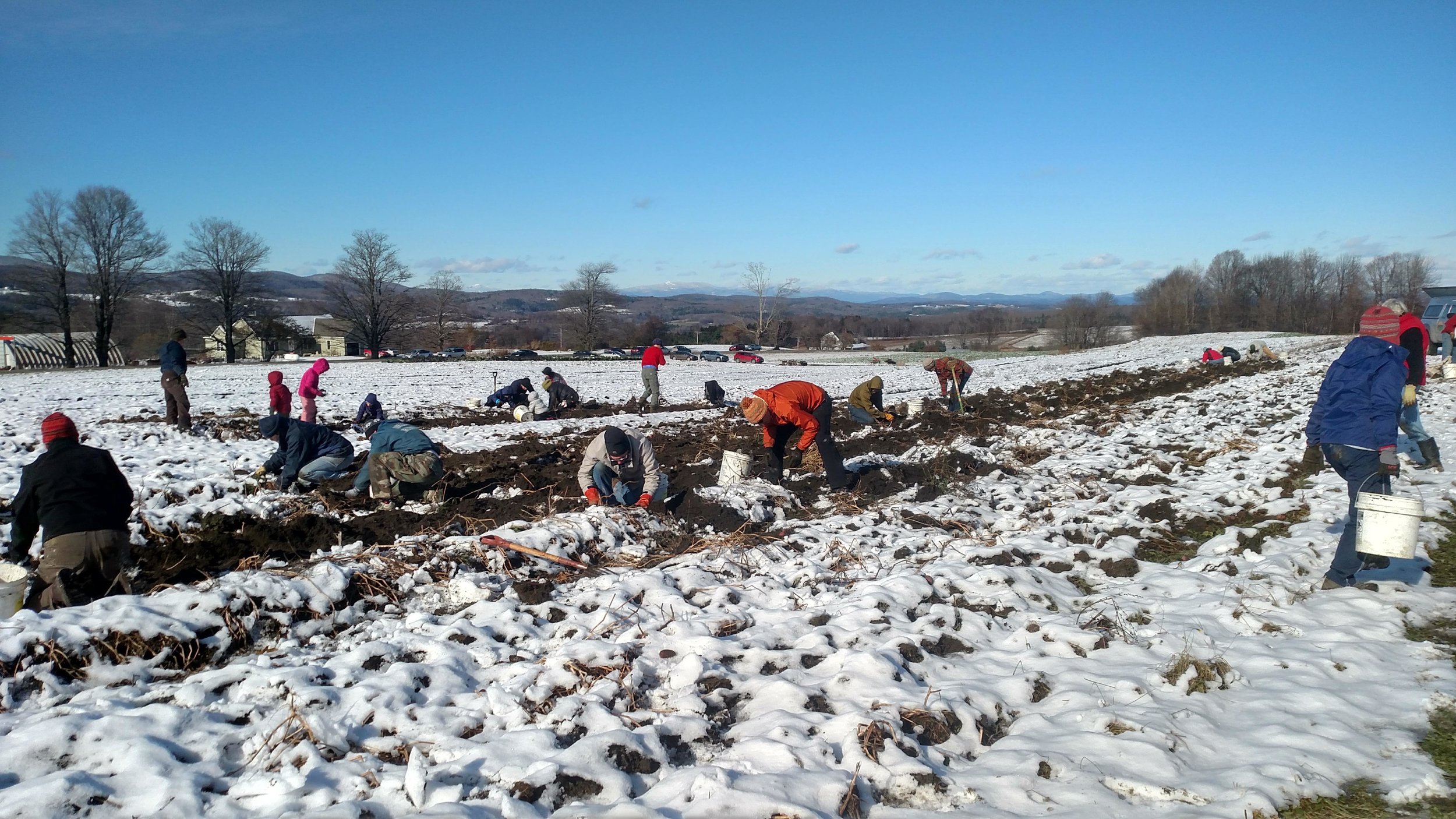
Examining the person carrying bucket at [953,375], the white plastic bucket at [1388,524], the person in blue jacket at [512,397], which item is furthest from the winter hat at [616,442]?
the person in blue jacket at [512,397]

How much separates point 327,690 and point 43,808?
4.03 ft

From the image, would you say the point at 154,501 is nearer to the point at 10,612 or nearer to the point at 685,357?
the point at 10,612

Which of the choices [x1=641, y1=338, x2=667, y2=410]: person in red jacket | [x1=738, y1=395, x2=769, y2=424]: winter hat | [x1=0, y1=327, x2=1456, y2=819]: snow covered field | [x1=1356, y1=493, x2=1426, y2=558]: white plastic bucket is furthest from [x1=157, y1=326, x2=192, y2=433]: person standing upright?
[x1=1356, y1=493, x2=1426, y2=558]: white plastic bucket

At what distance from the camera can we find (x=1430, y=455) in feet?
27.8

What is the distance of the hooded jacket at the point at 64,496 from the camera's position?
5316 millimetres

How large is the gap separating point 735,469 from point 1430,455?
24.5ft

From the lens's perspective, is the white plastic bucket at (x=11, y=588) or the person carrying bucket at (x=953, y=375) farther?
the person carrying bucket at (x=953, y=375)

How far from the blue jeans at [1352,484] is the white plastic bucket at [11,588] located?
865 centimetres

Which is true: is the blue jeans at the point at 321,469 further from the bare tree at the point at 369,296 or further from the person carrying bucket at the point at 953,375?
the bare tree at the point at 369,296

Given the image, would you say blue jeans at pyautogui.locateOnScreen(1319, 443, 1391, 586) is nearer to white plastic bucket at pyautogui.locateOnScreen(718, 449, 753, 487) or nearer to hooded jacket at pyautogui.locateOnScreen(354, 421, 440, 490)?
white plastic bucket at pyautogui.locateOnScreen(718, 449, 753, 487)

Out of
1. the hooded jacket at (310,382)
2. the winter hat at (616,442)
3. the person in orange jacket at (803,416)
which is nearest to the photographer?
the winter hat at (616,442)

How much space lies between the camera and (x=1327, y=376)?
221 inches

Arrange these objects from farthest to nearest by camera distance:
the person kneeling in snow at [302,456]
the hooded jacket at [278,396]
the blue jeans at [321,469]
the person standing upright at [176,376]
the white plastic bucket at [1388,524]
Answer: the person standing upright at [176,376], the hooded jacket at [278,396], the blue jeans at [321,469], the person kneeling in snow at [302,456], the white plastic bucket at [1388,524]

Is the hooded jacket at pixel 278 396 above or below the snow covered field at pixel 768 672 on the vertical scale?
above
